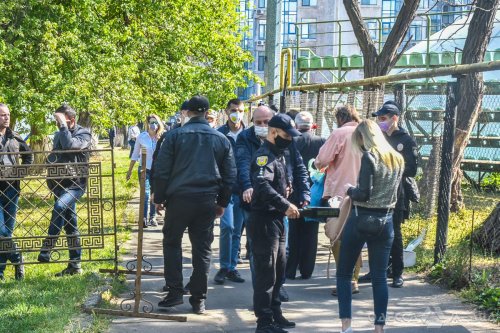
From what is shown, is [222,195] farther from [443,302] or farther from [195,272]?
[443,302]

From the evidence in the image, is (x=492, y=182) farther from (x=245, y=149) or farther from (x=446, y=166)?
(x=245, y=149)

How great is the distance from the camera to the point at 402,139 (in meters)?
8.75

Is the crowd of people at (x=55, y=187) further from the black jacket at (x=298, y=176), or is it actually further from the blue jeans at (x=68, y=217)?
the black jacket at (x=298, y=176)

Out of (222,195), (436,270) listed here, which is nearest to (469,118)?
(436,270)

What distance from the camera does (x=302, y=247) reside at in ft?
30.6

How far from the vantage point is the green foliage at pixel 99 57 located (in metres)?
17.4

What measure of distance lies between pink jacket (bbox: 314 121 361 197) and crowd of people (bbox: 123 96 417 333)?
0.01m

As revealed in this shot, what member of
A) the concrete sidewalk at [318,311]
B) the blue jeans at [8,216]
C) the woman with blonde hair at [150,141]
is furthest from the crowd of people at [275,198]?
the woman with blonde hair at [150,141]

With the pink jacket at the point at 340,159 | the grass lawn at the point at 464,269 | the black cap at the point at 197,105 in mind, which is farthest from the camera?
the pink jacket at the point at 340,159

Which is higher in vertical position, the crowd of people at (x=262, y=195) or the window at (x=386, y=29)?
the window at (x=386, y=29)

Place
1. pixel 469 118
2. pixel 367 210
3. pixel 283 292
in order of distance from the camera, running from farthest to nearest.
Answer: pixel 469 118 < pixel 283 292 < pixel 367 210

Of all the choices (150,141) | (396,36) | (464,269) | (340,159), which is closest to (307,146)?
(340,159)

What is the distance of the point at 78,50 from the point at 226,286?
1123 cm

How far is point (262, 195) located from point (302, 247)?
2766mm
